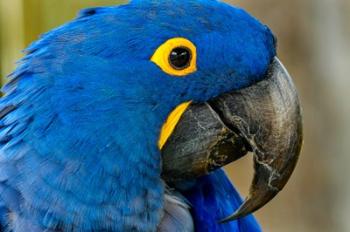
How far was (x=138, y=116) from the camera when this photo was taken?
157 centimetres

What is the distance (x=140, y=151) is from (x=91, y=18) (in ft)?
1.17

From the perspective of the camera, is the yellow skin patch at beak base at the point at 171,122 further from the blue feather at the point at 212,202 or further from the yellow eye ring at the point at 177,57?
the blue feather at the point at 212,202

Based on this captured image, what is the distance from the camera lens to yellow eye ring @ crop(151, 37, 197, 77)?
1586mm

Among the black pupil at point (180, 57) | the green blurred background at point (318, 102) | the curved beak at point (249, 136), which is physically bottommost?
Result: the green blurred background at point (318, 102)

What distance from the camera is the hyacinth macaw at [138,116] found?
4.99 feet

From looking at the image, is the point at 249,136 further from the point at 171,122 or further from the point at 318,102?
the point at 318,102

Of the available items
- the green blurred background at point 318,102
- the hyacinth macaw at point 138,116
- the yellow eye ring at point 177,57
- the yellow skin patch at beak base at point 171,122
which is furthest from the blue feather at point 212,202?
the green blurred background at point 318,102

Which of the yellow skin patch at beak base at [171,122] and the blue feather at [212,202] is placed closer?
the yellow skin patch at beak base at [171,122]

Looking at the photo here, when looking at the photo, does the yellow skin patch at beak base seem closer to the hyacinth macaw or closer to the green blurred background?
the hyacinth macaw

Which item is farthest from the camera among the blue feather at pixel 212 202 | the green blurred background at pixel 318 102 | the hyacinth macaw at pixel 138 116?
the green blurred background at pixel 318 102

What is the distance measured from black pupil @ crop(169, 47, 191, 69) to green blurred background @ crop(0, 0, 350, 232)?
6.28ft

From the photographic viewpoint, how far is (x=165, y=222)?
1620 millimetres

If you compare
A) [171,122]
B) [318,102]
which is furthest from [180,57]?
[318,102]

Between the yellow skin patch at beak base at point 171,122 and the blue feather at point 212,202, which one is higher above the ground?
the yellow skin patch at beak base at point 171,122
